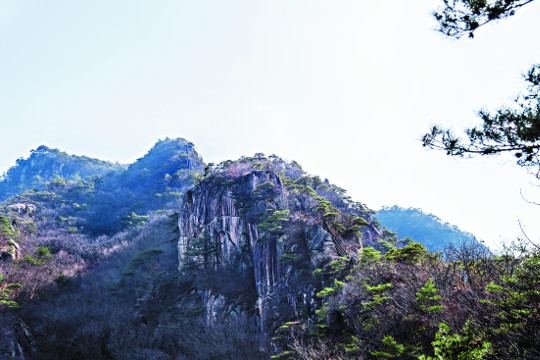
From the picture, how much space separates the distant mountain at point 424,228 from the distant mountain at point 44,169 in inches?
3669

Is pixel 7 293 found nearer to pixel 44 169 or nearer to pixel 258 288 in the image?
pixel 258 288

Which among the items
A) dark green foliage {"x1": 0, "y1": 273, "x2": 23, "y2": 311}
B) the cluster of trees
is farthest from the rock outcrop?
the cluster of trees

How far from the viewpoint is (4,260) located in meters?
30.4

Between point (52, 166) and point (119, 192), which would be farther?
point (52, 166)

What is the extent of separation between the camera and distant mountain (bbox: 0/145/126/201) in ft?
278

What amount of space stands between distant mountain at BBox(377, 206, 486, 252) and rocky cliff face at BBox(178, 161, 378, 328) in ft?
145

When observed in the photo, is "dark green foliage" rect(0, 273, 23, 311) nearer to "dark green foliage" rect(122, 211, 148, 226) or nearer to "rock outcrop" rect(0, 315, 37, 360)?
"rock outcrop" rect(0, 315, 37, 360)

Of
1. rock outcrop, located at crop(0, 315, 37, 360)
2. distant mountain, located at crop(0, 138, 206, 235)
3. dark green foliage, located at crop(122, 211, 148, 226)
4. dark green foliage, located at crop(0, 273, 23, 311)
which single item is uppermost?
distant mountain, located at crop(0, 138, 206, 235)

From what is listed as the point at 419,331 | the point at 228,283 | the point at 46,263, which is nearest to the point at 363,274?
the point at 419,331

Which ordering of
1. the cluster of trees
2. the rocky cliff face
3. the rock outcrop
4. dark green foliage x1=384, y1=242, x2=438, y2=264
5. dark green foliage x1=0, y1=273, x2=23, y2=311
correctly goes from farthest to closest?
dark green foliage x1=0, y1=273, x2=23, y2=311 → the rocky cliff face → the rock outcrop → dark green foliage x1=384, y1=242, x2=438, y2=264 → the cluster of trees

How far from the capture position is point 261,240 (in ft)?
81.2

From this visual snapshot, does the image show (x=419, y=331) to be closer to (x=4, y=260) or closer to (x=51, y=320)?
(x=51, y=320)

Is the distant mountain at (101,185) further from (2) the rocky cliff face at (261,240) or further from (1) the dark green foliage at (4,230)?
(1) the dark green foliage at (4,230)

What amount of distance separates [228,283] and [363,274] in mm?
16666
